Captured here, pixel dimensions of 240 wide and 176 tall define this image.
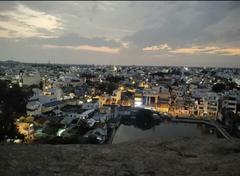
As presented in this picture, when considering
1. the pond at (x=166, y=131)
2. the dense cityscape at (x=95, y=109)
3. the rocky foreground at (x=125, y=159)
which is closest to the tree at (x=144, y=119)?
the pond at (x=166, y=131)

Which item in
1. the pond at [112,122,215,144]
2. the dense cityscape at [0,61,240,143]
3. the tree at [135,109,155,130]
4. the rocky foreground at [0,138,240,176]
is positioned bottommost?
the pond at [112,122,215,144]

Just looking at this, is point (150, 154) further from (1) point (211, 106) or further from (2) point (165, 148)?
(1) point (211, 106)

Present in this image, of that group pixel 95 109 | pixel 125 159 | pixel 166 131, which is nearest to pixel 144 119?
pixel 166 131

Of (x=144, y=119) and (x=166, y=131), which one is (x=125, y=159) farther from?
(x=144, y=119)

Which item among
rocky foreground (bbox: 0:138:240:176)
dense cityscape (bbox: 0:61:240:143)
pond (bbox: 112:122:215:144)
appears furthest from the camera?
pond (bbox: 112:122:215:144)

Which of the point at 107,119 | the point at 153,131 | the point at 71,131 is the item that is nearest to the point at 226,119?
the point at 153,131

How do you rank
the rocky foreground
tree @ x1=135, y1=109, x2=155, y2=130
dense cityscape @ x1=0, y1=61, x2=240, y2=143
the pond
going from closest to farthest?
the rocky foreground, dense cityscape @ x1=0, y1=61, x2=240, y2=143, the pond, tree @ x1=135, y1=109, x2=155, y2=130

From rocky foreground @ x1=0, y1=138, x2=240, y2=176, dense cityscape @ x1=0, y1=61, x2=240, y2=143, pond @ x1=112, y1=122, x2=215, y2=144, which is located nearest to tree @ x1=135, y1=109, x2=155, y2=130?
pond @ x1=112, y1=122, x2=215, y2=144

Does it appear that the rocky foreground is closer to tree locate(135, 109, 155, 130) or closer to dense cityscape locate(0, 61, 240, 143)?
dense cityscape locate(0, 61, 240, 143)
